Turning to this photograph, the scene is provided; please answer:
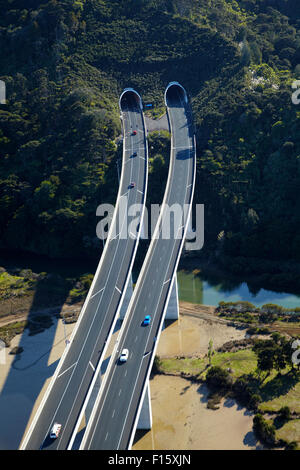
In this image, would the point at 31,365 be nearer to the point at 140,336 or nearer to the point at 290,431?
the point at 140,336

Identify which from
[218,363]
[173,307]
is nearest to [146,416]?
[218,363]

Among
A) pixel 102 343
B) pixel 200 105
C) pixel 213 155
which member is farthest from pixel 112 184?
pixel 102 343

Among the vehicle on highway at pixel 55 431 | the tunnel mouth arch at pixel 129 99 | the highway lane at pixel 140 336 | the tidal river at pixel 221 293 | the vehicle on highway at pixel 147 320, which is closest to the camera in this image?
the vehicle on highway at pixel 55 431

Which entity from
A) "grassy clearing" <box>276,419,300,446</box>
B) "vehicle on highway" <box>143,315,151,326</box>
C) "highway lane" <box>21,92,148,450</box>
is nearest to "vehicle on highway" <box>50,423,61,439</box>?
"highway lane" <box>21,92,148,450</box>

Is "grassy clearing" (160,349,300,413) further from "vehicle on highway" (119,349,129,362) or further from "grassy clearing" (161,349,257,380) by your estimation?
"vehicle on highway" (119,349,129,362)

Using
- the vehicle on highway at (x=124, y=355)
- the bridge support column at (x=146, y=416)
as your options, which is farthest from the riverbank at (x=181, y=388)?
the vehicle on highway at (x=124, y=355)

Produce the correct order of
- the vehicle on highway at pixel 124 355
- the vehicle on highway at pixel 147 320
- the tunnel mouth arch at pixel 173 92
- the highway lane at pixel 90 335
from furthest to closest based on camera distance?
the tunnel mouth arch at pixel 173 92
the vehicle on highway at pixel 147 320
the vehicle on highway at pixel 124 355
the highway lane at pixel 90 335

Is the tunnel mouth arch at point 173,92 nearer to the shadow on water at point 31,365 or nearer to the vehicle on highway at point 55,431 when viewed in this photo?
the shadow on water at point 31,365
